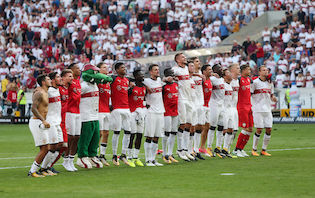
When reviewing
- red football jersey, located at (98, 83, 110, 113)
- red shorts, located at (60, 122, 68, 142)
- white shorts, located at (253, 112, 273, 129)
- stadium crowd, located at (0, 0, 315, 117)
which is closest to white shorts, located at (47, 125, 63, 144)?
red shorts, located at (60, 122, 68, 142)

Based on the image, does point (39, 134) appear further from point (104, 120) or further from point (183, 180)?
point (104, 120)

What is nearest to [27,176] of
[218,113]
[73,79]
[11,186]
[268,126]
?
[11,186]

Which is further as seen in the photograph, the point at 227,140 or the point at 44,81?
the point at 227,140

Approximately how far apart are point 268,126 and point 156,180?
6.56 m

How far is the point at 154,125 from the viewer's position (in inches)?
633

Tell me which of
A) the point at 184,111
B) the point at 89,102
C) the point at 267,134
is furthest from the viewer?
the point at 267,134

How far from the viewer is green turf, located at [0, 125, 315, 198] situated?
11.1 metres

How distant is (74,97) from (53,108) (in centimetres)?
114

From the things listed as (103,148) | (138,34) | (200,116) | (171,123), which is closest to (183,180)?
(103,148)

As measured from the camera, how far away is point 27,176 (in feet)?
45.3

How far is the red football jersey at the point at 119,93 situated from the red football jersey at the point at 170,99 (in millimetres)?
1008

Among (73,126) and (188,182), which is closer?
(188,182)

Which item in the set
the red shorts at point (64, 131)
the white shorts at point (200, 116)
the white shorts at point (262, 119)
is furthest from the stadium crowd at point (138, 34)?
the red shorts at point (64, 131)

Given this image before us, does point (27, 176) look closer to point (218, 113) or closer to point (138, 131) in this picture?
point (138, 131)
